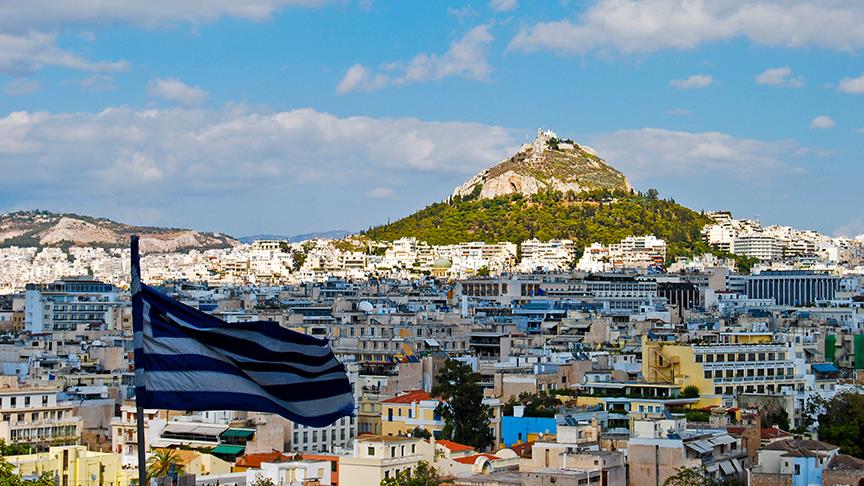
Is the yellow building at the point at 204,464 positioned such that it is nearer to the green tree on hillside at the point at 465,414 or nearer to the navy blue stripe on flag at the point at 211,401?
the green tree on hillside at the point at 465,414

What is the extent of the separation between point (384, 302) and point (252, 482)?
6504 cm

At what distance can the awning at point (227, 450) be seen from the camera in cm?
3728

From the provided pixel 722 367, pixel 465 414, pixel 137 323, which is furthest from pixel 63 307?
pixel 137 323

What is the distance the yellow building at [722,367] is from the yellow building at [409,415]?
5.88 metres

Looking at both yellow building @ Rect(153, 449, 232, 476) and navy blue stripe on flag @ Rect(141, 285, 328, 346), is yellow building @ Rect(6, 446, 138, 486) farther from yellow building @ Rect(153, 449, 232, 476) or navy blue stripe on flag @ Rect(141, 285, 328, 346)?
navy blue stripe on flag @ Rect(141, 285, 328, 346)

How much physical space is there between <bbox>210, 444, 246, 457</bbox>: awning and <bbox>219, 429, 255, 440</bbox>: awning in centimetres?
53

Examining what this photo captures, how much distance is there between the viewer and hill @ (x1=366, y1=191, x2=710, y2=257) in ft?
600

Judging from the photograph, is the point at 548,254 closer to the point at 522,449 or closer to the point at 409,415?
the point at 409,415

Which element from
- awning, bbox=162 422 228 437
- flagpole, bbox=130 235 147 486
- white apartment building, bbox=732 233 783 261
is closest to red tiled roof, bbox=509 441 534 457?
awning, bbox=162 422 228 437

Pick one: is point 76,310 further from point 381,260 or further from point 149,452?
point 381,260

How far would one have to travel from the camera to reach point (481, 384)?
46.1 m

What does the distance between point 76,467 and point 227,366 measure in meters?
21.6

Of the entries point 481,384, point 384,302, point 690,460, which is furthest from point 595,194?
point 690,460

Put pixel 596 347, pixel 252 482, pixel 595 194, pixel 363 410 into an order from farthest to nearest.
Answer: pixel 595 194 → pixel 596 347 → pixel 363 410 → pixel 252 482
